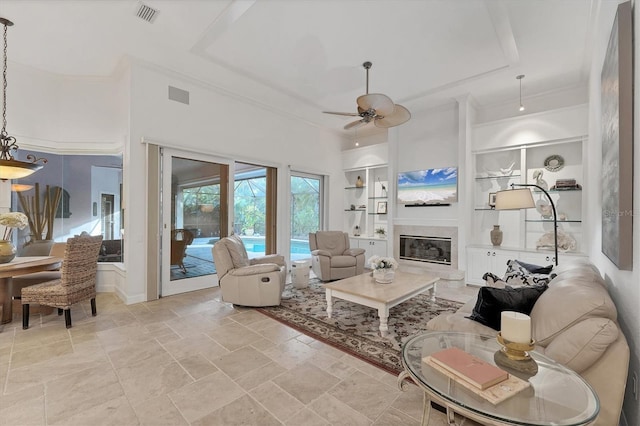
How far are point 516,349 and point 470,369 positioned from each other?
0.31 meters

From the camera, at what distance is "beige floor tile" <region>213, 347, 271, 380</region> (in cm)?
233

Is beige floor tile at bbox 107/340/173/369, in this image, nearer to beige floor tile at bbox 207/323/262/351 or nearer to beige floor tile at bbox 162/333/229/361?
beige floor tile at bbox 162/333/229/361

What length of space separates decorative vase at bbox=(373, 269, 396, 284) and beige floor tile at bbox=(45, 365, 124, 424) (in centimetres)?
273

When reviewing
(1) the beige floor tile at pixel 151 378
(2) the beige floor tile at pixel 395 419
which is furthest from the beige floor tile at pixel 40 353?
(2) the beige floor tile at pixel 395 419

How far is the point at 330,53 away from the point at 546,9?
2.43 metres

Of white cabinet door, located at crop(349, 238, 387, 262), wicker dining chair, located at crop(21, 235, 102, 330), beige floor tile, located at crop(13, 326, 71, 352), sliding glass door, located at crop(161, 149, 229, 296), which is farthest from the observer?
white cabinet door, located at crop(349, 238, 387, 262)

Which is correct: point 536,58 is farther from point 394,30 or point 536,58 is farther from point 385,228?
point 385,228

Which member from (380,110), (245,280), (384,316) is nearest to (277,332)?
(245,280)

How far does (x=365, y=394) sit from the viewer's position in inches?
80.3

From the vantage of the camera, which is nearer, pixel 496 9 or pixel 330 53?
pixel 496 9

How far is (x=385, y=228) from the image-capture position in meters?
6.83

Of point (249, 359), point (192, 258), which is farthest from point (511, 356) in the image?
point (192, 258)

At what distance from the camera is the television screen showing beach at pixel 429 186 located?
5.48 m

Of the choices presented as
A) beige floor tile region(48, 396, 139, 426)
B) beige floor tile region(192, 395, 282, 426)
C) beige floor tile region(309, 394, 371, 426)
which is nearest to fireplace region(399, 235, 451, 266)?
beige floor tile region(309, 394, 371, 426)
